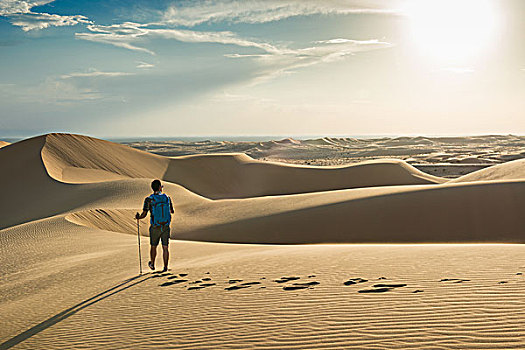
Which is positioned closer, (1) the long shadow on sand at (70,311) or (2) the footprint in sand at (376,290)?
(1) the long shadow on sand at (70,311)

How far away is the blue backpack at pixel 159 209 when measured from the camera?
29.2ft

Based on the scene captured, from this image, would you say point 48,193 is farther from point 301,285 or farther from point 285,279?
point 301,285

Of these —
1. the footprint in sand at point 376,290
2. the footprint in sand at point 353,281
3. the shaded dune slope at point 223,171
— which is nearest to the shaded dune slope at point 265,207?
the shaded dune slope at point 223,171

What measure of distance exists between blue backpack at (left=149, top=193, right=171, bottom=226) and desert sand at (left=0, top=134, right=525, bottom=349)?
42.3 inches

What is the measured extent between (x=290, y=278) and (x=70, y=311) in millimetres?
3530

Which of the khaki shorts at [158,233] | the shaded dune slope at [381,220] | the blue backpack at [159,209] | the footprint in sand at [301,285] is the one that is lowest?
the shaded dune slope at [381,220]

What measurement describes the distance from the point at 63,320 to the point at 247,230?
12830 mm

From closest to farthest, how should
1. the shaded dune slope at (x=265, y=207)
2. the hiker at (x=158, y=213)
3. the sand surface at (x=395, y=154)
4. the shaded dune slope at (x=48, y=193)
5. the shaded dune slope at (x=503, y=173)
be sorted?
the hiker at (x=158, y=213) → the shaded dune slope at (x=265, y=207) → the shaded dune slope at (x=48, y=193) → the shaded dune slope at (x=503, y=173) → the sand surface at (x=395, y=154)

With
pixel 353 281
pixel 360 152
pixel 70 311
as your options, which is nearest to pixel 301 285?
pixel 353 281

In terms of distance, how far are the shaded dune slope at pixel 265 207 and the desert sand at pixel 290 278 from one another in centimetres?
9

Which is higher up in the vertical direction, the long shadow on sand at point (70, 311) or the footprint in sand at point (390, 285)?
the footprint in sand at point (390, 285)

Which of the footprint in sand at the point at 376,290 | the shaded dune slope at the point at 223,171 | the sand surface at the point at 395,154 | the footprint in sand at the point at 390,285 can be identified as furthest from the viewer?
the sand surface at the point at 395,154

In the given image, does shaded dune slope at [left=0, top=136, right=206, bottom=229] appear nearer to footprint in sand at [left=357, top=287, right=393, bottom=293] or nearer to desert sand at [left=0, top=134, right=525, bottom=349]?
desert sand at [left=0, top=134, right=525, bottom=349]

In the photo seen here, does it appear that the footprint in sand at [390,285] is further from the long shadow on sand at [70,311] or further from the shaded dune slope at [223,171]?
the shaded dune slope at [223,171]
